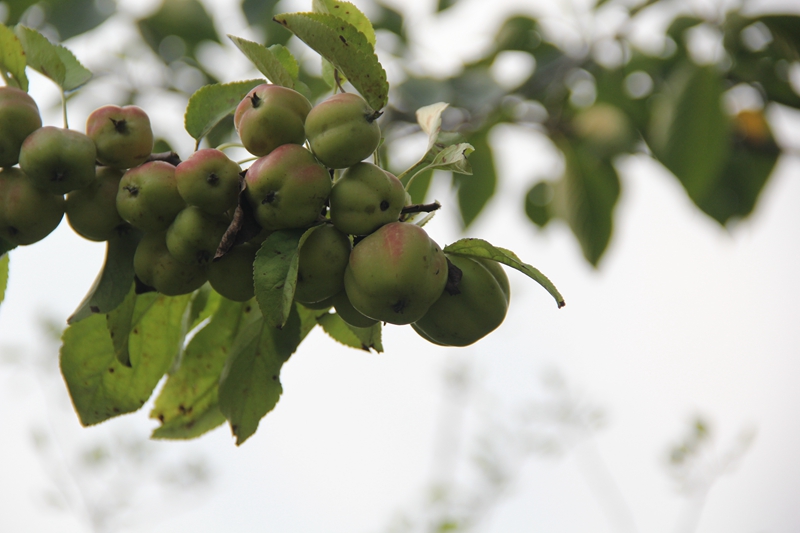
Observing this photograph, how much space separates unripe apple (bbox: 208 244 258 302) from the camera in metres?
0.91

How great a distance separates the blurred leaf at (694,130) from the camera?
2.44 metres

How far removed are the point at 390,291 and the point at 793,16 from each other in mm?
2491

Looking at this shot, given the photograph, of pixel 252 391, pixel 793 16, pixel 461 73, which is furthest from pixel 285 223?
pixel 793 16

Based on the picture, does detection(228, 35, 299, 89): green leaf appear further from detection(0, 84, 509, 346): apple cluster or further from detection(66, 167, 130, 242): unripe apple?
detection(66, 167, 130, 242): unripe apple

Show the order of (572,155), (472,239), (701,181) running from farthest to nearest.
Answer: (572,155)
(701,181)
(472,239)

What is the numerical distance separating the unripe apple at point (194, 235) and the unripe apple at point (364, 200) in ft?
0.52

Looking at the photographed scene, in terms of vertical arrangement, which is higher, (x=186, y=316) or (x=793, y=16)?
(x=186, y=316)

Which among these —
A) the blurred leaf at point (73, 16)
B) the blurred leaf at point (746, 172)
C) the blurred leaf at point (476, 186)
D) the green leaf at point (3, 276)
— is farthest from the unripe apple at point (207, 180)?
the blurred leaf at point (746, 172)

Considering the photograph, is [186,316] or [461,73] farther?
[461,73]

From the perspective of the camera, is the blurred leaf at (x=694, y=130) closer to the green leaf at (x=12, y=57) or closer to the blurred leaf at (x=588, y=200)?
the blurred leaf at (x=588, y=200)

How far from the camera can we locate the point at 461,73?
2.61 m

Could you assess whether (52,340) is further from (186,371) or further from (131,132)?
(131,132)

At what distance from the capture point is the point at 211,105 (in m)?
1.08

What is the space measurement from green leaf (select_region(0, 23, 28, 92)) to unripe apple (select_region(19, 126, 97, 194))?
0.49 ft
